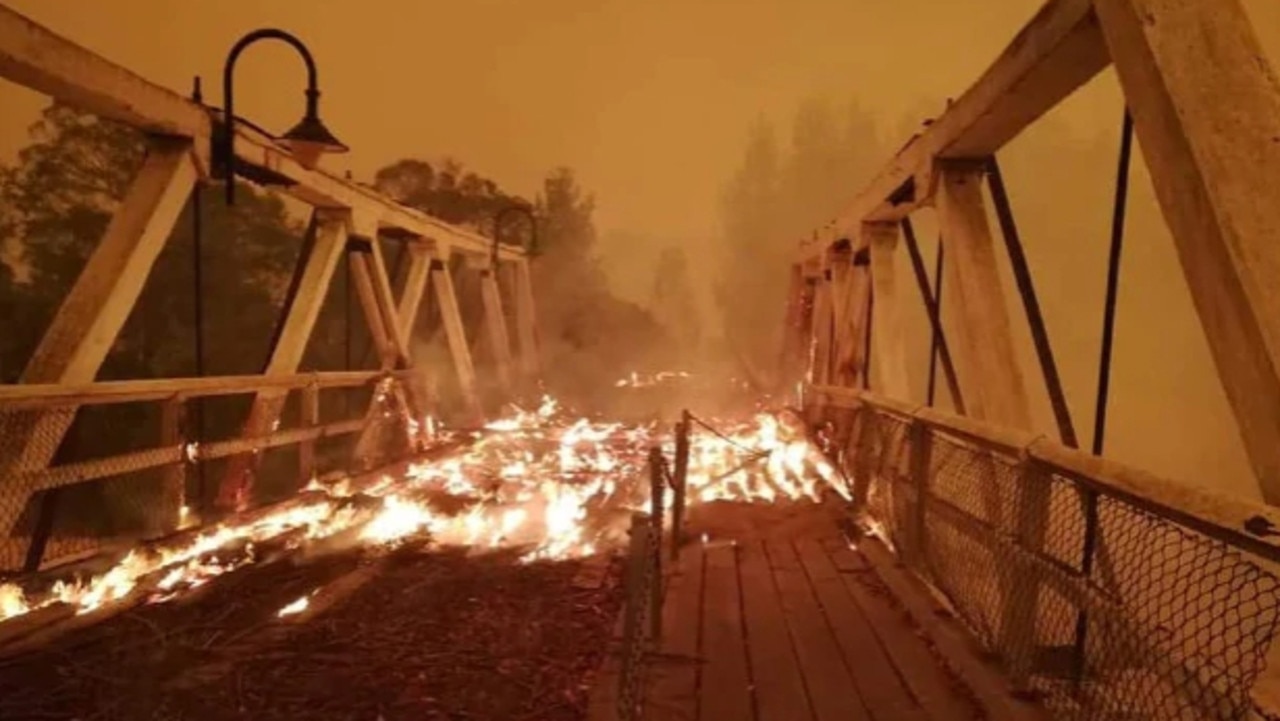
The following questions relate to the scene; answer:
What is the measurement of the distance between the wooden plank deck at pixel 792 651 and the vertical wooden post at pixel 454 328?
1023cm

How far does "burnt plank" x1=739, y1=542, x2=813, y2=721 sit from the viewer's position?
451 centimetres

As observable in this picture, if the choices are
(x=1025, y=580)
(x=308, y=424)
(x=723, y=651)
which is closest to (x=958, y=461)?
(x=1025, y=580)

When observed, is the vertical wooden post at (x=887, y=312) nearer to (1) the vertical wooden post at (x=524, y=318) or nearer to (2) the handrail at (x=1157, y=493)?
(2) the handrail at (x=1157, y=493)

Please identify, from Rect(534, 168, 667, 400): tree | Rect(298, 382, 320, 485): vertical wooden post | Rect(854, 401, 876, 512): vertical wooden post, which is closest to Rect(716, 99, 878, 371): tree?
Rect(534, 168, 667, 400): tree

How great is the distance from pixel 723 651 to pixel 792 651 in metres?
0.41

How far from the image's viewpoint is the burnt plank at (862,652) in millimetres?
4484

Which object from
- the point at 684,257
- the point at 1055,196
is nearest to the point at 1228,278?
the point at 684,257

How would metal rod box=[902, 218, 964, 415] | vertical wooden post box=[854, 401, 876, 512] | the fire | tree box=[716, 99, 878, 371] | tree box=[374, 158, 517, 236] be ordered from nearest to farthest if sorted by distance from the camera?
the fire
metal rod box=[902, 218, 964, 415]
vertical wooden post box=[854, 401, 876, 512]
tree box=[374, 158, 517, 236]
tree box=[716, 99, 878, 371]

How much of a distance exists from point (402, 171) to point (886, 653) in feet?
90.0

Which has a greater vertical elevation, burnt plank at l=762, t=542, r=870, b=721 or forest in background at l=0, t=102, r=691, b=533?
forest in background at l=0, t=102, r=691, b=533

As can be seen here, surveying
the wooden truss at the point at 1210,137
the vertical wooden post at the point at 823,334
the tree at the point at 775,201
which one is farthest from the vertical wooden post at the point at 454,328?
the tree at the point at 775,201

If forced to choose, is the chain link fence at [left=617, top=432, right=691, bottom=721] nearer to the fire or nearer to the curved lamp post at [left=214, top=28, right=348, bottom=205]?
the fire

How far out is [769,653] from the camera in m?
5.28

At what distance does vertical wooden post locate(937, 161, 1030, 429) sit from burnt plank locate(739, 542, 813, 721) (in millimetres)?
2014
